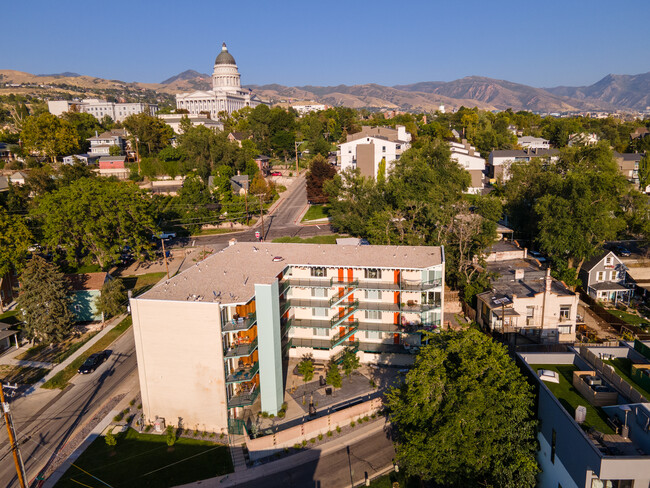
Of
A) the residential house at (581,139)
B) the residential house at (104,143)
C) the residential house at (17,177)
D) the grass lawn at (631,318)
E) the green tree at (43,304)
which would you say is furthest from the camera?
the residential house at (104,143)

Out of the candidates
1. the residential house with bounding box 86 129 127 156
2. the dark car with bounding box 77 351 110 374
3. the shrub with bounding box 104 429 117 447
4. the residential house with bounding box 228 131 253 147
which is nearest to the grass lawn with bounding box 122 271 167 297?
the dark car with bounding box 77 351 110 374

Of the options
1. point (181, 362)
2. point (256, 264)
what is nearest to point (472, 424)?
point (181, 362)

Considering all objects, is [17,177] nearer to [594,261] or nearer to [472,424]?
[472,424]

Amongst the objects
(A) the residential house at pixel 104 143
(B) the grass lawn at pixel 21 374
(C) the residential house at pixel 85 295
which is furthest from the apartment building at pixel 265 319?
(A) the residential house at pixel 104 143

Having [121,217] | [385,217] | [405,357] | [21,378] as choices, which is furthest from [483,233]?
[21,378]

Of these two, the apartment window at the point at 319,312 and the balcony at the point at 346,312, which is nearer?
the balcony at the point at 346,312

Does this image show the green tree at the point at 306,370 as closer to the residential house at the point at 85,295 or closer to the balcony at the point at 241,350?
the balcony at the point at 241,350
